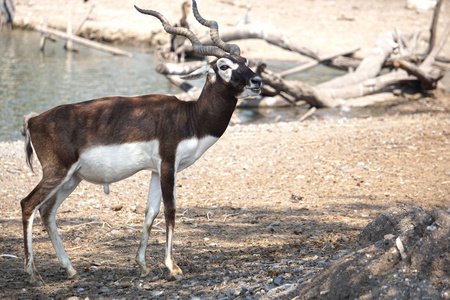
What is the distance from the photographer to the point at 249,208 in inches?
290

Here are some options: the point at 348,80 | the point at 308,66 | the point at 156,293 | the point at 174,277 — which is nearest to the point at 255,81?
the point at 174,277

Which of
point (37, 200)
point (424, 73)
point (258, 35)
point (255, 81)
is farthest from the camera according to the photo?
point (258, 35)

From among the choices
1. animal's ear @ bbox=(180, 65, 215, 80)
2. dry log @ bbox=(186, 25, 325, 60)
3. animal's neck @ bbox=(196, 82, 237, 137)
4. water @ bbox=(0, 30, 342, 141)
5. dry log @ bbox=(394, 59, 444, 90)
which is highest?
animal's ear @ bbox=(180, 65, 215, 80)

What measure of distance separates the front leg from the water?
8.78 m

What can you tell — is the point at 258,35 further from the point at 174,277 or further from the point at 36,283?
the point at 36,283

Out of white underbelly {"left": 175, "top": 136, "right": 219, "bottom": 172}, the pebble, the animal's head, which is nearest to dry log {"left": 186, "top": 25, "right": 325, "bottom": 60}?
the animal's head

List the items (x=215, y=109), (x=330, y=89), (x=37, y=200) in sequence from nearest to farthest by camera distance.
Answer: (x=37, y=200)
(x=215, y=109)
(x=330, y=89)

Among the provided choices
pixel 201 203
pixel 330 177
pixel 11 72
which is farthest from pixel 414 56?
pixel 11 72

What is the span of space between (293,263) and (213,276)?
754 millimetres

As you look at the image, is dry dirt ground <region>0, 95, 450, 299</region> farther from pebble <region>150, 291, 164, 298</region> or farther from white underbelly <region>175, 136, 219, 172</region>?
white underbelly <region>175, 136, 219, 172</region>

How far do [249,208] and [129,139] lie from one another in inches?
109

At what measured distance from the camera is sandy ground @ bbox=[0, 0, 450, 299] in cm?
503

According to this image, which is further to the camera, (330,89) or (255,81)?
(330,89)

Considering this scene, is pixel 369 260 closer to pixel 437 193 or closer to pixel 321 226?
pixel 321 226
